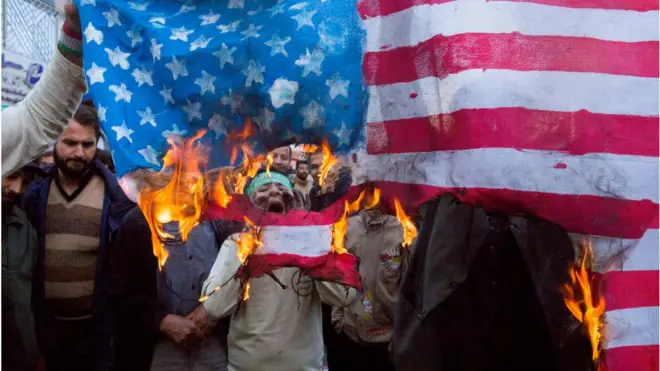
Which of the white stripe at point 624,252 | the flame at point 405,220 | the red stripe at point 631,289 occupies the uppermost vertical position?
the flame at point 405,220

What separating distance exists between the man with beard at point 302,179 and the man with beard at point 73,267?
0.94 metres

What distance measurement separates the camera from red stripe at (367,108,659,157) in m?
2.22

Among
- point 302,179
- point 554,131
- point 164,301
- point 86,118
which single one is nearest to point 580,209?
point 554,131

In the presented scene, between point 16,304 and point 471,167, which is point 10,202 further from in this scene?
point 471,167

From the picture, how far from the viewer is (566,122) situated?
7.34ft

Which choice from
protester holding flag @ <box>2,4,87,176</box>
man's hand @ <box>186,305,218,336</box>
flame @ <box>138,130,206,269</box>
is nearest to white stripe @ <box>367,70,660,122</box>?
flame @ <box>138,130,206,269</box>

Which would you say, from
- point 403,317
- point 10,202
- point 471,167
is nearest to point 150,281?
point 10,202

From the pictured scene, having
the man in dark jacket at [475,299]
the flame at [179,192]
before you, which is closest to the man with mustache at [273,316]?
the man in dark jacket at [475,299]

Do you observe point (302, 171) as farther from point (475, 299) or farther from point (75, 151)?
point (475, 299)

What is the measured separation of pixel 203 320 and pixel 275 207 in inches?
32.1

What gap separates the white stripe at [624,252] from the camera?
223 cm

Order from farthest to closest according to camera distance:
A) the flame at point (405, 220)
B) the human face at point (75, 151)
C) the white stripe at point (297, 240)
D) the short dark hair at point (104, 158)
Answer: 1. the short dark hair at point (104, 158)
2. the human face at point (75, 151)
3. the white stripe at point (297, 240)
4. the flame at point (405, 220)

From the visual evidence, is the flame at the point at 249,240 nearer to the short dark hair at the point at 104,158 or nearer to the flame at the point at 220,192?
the flame at the point at 220,192

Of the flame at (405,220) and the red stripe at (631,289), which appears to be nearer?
the red stripe at (631,289)
